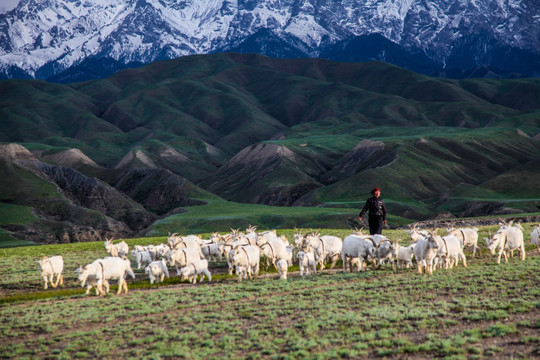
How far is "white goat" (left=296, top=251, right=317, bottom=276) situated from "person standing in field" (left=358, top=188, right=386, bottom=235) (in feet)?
9.46

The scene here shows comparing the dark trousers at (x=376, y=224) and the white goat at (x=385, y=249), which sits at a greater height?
the dark trousers at (x=376, y=224)

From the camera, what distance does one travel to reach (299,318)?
16750mm

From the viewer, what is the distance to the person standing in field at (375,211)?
85.7ft

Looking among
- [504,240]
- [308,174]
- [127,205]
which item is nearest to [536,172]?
[308,174]

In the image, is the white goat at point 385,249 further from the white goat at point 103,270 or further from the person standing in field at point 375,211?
the white goat at point 103,270

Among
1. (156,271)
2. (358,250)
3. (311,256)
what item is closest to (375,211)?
(358,250)

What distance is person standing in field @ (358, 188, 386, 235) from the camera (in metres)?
26.1

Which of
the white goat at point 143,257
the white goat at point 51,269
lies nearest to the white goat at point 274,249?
the white goat at point 143,257

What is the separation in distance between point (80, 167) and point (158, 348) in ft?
486

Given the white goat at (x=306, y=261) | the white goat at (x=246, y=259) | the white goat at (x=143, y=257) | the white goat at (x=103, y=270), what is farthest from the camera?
the white goat at (x=143, y=257)

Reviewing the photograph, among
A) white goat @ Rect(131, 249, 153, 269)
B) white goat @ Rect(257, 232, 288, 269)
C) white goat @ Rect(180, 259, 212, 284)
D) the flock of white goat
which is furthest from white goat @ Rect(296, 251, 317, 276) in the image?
white goat @ Rect(131, 249, 153, 269)

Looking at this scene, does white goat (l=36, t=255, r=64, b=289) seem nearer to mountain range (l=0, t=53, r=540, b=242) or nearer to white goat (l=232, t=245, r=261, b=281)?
white goat (l=232, t=245, r=261, b=281)

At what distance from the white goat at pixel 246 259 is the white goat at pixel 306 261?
1981 millimetres

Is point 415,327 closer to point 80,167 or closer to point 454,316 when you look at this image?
point 454,316
